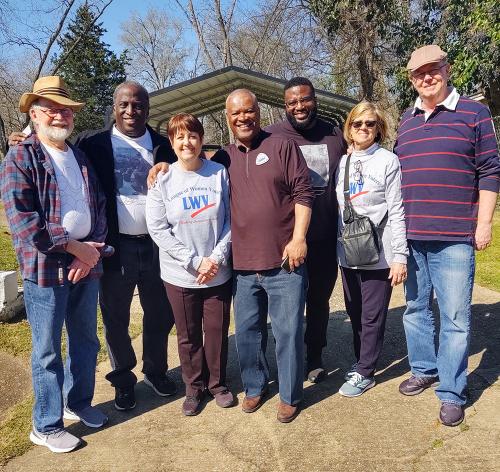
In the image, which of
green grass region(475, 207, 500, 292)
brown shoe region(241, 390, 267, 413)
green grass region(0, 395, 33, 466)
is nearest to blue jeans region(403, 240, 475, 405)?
brown shoe region(241, 390, 267, 413)

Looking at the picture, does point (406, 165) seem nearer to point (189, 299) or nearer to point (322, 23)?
point (189, 299)

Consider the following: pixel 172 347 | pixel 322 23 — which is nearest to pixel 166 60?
pixel 322 23

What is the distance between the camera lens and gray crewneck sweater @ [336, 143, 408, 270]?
3.04 meters

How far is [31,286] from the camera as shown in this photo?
8.98 feet

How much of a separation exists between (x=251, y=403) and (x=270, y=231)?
1215 millimetres

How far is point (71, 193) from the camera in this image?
110 inches

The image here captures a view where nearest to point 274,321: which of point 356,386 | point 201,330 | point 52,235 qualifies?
point 201,330

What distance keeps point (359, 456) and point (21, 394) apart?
2.52 m

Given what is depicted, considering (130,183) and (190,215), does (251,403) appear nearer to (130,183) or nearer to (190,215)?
(190,215)

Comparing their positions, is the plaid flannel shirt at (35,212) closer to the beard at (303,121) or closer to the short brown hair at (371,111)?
the beard at (303,121)

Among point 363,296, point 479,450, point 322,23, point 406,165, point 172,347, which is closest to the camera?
point 479,450

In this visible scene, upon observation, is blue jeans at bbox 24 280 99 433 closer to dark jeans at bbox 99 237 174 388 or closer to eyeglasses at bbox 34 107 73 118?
dark jeans at bbox 99 237 174 388

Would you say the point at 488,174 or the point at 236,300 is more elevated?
the point at 488,174

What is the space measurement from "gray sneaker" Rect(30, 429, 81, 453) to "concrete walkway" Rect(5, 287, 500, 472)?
0.04 metres
